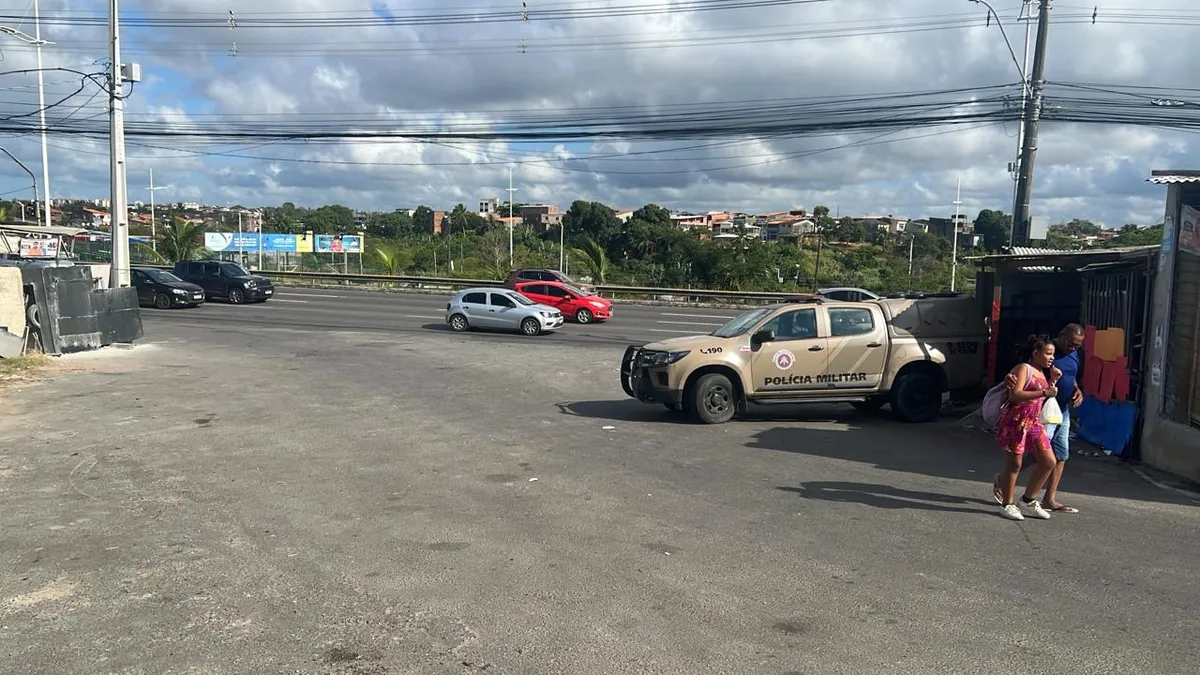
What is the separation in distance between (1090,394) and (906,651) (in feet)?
24.0

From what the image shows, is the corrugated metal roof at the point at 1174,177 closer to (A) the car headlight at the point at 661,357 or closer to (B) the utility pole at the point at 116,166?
(A) the car headlight at the point at 661,357

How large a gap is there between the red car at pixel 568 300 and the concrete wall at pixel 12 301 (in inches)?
602

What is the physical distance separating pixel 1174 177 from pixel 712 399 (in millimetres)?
5737

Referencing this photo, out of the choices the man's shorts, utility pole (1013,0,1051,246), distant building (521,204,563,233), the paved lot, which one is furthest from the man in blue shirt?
distant building (521,204,563,233)

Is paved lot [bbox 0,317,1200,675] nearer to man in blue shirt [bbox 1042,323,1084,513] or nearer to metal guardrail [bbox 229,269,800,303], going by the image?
man in blue shirt [bbox 1042,323,1084,513]

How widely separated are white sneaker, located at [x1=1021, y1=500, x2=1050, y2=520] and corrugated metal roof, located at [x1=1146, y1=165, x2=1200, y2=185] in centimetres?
351

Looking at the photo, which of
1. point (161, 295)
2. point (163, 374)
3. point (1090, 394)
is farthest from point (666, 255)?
point (1090, 394)

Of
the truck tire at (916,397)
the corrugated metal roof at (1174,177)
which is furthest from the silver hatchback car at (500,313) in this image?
the corrugated metal roof at (1174,177)

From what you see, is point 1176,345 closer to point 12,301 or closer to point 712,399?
point 712,399

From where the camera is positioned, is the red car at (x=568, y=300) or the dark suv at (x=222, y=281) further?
the dark suv at (x=222, y=281)

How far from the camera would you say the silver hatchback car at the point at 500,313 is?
1037 inches

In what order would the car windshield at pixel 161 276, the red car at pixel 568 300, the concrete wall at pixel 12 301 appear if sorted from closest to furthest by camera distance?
the concrete wall at pixel 12 301 < the red car at pixel 568 300 < the car windshield at pixel 161 276

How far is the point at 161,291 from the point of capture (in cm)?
3250

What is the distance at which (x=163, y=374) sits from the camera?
642 inches
